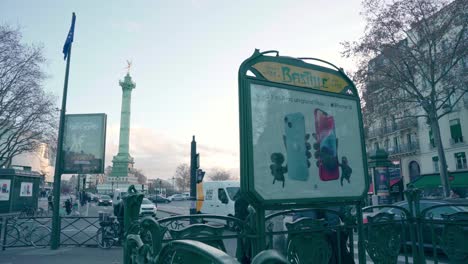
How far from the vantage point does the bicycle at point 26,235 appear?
10.7 meters

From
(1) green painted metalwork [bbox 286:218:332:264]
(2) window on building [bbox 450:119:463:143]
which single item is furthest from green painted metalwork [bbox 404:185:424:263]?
(2) window on building [bbox 450:119:463:143]

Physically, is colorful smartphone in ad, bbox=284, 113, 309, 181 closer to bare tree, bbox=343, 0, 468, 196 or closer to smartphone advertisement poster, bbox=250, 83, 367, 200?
smartphone advertisement poster, bbox=250, 83, 367, 200

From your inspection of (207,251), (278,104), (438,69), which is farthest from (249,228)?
(438,69)

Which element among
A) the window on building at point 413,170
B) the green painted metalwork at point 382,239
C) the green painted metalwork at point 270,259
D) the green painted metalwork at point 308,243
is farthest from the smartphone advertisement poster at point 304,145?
the window on building at point 413,170

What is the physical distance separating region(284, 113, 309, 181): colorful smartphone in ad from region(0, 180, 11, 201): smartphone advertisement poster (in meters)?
26.5

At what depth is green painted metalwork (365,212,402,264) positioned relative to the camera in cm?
388

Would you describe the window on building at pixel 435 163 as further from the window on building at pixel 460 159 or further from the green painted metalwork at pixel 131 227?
the green painted metalwork at pixel 131 227

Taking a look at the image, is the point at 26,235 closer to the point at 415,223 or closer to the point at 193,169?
the point at 193,169

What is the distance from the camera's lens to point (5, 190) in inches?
924

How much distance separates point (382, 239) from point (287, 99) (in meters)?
2.14

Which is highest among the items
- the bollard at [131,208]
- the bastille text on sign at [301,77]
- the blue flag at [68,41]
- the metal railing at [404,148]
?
the blue flag at [68,41]

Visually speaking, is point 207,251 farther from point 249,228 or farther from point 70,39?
point 70,39

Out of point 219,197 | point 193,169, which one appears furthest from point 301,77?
point 219,197

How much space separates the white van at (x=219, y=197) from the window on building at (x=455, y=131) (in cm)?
2462
